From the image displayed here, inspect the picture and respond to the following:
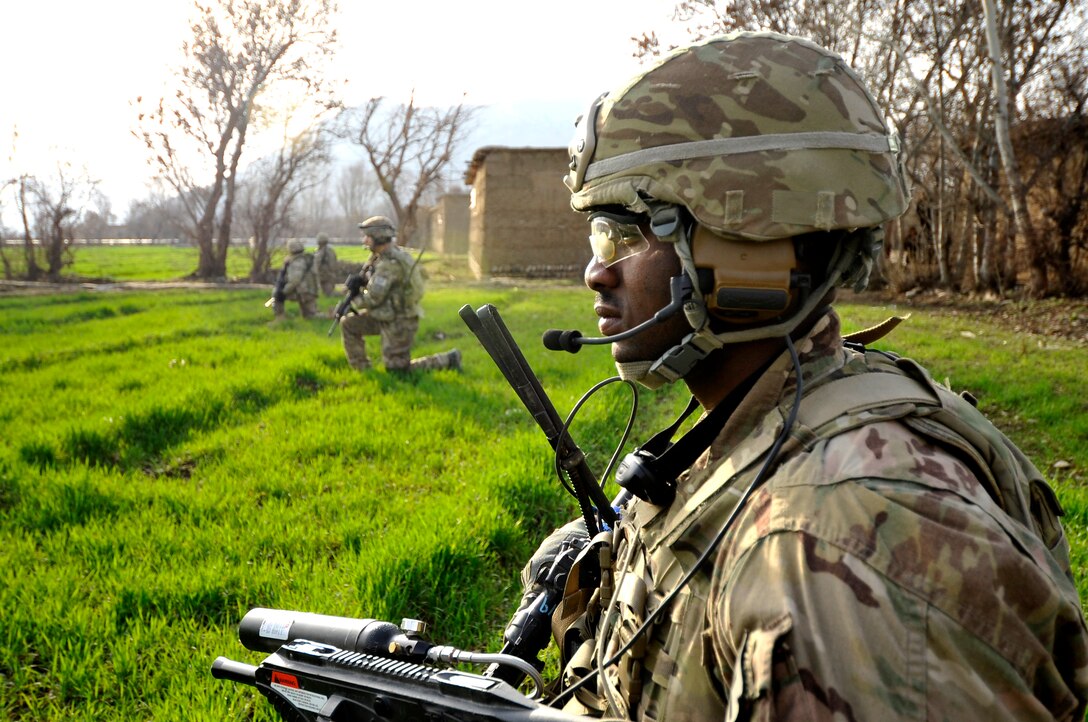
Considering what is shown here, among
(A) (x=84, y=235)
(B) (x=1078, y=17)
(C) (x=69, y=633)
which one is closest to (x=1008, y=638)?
(C) (x=69, y=633)

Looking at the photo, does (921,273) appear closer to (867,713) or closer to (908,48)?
(908,48)

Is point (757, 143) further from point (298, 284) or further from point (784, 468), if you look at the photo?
point (298, 284)

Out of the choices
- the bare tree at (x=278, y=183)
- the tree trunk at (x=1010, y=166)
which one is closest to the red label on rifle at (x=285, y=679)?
the tree trunk at (x=1010, y=166)

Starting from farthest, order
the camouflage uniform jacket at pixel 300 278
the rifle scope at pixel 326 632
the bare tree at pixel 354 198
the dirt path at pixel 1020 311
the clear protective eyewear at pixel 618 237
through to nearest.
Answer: the bare tree at pixel 354 198 < the camouflage uniform jacket at pixel 300 278 < the dirt path at pixel 1020 311 < the rifle scope at pixel 326 632 < the clear protective eyewear at pixel 618 237

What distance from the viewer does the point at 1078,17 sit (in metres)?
15.2

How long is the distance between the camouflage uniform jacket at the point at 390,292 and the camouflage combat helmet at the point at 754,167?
7872mm

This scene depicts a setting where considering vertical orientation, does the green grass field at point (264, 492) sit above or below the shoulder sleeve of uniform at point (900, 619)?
below

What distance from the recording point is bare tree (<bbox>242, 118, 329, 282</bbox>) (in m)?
28.4

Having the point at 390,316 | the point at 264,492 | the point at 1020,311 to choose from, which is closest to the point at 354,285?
the point at 390,316

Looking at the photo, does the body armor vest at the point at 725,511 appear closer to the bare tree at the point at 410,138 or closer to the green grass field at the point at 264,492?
the green grass field at the point at 264,492

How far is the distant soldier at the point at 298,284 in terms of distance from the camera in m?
15.8

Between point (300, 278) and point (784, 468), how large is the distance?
15592mm

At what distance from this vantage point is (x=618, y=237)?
1883 mm

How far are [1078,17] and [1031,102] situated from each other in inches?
63.4
